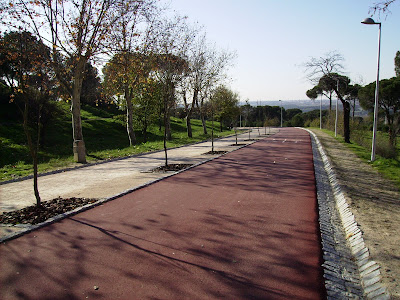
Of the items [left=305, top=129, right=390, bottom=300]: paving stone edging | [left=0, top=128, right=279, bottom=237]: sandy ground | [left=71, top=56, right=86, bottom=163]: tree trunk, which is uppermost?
[left=71, top=56, right=86, bottom=163]: tree trunk

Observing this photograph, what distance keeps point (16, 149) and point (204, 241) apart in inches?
818

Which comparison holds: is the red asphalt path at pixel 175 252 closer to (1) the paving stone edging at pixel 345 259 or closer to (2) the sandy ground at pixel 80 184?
(1) the paving stone edging at pixel 345 259

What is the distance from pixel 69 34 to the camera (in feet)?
45.2

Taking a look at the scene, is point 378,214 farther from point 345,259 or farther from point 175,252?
point 175,252

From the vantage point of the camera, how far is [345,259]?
15.3ft

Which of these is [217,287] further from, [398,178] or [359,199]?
[398,178]

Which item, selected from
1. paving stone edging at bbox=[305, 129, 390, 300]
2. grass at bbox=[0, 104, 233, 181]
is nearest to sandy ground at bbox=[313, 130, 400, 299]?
paving stone edging at bbox=[305, 129, 390, 300]

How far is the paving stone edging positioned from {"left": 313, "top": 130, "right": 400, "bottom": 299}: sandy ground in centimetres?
11

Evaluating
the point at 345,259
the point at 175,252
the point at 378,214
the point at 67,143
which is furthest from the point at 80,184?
the point at 67,143

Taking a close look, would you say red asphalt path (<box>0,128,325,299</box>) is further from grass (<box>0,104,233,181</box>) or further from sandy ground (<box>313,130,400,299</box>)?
grass (<box>0,104,233,181</box>)

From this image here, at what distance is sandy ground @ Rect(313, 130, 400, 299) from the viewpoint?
4.23m

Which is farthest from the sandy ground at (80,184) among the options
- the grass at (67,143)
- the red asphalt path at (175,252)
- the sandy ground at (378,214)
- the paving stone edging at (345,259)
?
the sandy ground at (378,214)

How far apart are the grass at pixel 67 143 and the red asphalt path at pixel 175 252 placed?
21.2 feet

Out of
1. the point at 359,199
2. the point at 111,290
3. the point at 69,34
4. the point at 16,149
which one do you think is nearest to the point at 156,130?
the point at 16,149
